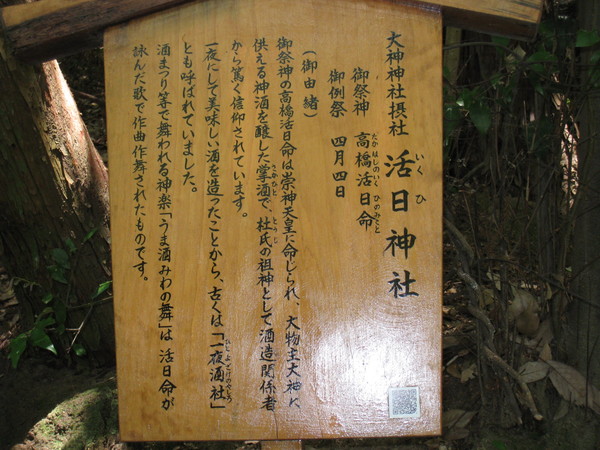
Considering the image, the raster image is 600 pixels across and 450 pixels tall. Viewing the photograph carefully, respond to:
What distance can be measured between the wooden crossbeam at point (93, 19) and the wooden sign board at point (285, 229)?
115 mm

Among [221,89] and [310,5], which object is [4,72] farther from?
[310,5]

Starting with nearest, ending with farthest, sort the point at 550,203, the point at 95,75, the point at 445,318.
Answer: the point at 550,203
the point at 445,318
the point at 95,75

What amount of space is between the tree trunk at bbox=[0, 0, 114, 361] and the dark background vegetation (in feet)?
0.19

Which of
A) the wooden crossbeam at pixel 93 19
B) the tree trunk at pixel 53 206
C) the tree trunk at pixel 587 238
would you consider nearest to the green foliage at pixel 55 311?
the tree trunk at pixel 53 206

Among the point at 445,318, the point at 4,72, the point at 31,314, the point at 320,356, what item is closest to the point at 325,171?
the point at 320,356

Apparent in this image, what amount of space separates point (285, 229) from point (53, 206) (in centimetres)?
142

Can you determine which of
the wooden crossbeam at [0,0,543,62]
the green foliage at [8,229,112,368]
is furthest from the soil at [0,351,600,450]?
the wooden crossbeam at [0,0,543,62]

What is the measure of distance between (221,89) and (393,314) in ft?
2.97

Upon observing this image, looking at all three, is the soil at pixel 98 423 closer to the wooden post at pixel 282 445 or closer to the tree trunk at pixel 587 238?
the tree trunk at pixel 587 238

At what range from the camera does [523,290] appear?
2.65 meters

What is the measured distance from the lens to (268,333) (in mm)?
1819

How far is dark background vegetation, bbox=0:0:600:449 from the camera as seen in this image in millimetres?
2371

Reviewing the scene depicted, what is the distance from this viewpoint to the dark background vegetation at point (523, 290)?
7.78ft

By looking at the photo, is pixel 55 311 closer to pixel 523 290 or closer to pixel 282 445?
pixel 282 445
